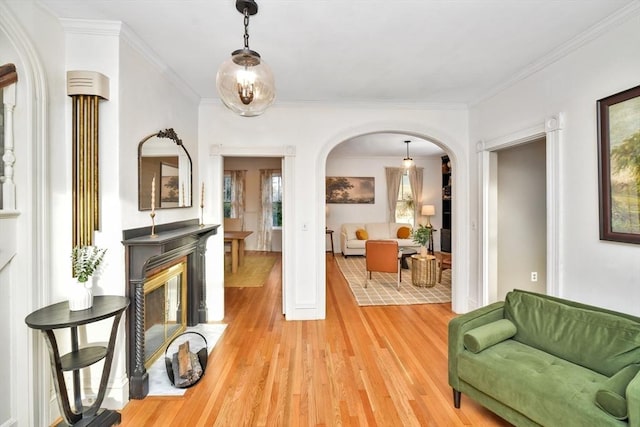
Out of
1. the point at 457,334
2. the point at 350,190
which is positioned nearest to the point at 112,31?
the point at 457,334

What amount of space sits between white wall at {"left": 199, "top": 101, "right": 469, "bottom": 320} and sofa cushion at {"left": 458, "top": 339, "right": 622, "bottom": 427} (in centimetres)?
202

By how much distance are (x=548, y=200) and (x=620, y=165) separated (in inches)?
24.5

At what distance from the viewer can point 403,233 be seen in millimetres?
7875

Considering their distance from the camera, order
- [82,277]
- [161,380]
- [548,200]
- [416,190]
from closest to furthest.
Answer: [82,277], [161,380], [548,200], [416,190]

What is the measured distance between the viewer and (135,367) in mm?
2174

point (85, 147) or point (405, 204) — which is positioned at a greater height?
point (85, 147)

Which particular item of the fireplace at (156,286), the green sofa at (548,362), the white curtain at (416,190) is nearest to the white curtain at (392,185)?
the white curtain at (416,190)

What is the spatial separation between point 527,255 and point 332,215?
211 inches

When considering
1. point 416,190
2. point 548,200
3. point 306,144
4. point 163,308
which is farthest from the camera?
point 416,190

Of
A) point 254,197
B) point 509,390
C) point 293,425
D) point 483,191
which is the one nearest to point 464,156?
point 483,191

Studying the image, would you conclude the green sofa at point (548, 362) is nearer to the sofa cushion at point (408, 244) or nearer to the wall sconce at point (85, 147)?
the wall sconce at point (85, 147)

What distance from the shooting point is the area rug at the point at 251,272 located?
17.2 ft

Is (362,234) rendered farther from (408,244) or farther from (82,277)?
(82,277)

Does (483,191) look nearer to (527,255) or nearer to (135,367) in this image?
(527,255)
